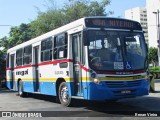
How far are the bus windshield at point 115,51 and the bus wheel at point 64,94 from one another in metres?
2.32

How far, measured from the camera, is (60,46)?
42.0 ft

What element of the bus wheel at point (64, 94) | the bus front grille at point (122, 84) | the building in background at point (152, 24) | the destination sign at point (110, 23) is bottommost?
the bus wheel at point (64, 94)

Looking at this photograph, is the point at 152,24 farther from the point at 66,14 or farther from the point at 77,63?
the point at 77,63

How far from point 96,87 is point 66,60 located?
227 cm

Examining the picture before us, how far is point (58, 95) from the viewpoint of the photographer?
1309cm

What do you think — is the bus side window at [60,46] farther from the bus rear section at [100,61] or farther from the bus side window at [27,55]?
the bus side window at [27,55]

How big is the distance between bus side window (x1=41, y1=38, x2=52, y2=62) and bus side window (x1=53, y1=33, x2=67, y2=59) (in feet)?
1.98

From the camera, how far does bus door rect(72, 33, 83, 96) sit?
11.3 m

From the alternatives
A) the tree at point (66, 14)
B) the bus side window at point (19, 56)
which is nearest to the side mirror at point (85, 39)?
the bus side window at point (19, 56)

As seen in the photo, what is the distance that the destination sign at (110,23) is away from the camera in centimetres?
1096

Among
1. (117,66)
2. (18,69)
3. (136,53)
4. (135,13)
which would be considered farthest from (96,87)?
(135,13)

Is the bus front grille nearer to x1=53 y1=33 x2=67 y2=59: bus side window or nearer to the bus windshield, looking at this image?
the bus windshield

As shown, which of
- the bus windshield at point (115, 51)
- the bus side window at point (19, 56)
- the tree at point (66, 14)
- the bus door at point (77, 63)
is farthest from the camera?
the tree at point (66, 14)

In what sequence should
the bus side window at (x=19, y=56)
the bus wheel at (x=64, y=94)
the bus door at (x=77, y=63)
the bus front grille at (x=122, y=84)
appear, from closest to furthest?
the bus front grille at (x=122, y=84), the bus door at (x=77, y=63), the bus wheel at (x=64, y=94), the bus side window at (x=19, y=56)
